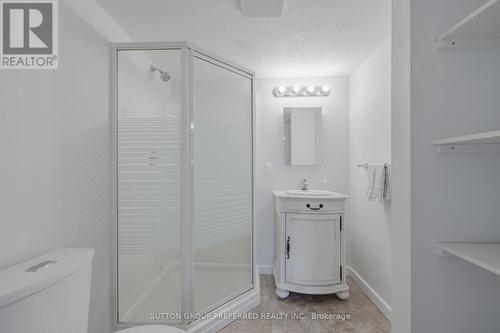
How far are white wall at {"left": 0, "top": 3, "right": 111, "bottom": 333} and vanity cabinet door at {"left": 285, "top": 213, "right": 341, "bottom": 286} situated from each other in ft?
4.97

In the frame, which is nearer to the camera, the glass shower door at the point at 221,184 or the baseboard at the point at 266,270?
the glass shower door at the point at 221,184

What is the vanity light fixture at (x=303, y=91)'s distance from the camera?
111 inches

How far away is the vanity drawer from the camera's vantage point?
2.22m

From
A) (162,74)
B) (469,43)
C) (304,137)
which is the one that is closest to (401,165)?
(469,43)

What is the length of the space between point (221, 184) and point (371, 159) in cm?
143

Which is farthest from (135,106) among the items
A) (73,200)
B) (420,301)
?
(420,301)

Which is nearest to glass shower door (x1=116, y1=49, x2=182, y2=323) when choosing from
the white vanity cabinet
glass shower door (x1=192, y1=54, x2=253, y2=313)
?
glass shower door (x1=192, y1=54, x2=253, y2=313)

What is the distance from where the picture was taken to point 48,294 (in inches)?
34.5

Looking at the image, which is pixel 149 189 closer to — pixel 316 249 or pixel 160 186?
pixel 160 186

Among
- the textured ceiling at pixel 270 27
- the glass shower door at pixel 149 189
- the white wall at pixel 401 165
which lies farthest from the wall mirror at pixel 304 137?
the white wall at pixel 401 165

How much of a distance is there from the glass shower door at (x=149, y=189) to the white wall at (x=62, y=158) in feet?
0.34

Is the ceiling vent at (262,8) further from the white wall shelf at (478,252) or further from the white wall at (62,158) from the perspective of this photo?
the white wall shelf at (478,252)

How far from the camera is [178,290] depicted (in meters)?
1.71

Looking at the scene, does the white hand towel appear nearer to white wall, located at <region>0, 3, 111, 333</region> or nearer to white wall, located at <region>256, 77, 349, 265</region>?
white wall, located at <region>256, 77, 349, 265</region>
